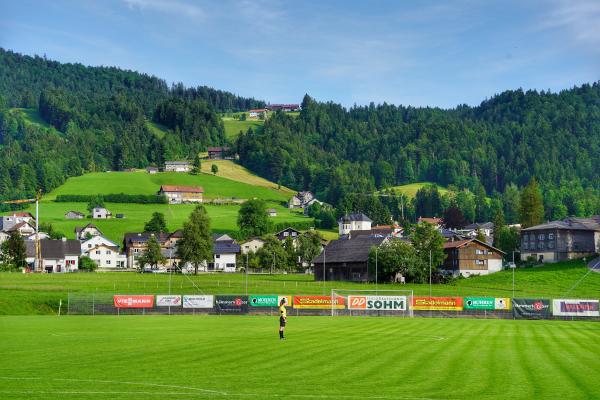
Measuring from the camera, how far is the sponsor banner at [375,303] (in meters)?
66.2

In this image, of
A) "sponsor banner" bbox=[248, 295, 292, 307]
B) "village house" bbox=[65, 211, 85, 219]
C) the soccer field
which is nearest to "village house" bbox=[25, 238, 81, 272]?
"village house" bbox=[65, 211, 85, 219]

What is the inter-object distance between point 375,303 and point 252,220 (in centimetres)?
11628

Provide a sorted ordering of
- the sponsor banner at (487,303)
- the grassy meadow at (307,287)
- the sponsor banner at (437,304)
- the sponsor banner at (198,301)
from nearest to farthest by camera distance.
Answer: the sponsor banner at (198,301), the sponsor banner at (487,303), the sponsor banner at (437,304), the grassy meadow at (307,287)

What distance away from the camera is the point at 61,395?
18.6 m

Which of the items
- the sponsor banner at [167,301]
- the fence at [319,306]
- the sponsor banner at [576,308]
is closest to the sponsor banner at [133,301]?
the fence at [319,306]

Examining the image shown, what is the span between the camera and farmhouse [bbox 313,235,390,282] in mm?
113438

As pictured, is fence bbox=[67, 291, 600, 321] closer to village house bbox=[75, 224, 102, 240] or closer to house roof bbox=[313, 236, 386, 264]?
house roof bbox=[313, 236, 386, 264]

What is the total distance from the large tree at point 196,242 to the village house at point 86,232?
52041 millimetres

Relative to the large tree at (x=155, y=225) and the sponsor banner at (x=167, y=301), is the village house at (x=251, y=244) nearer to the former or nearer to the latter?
the large tree at (x=155, y=225)

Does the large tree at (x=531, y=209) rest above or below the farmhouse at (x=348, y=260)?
above

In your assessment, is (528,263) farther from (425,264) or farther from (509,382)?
(509,382)

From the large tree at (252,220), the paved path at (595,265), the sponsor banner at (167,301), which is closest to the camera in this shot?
the sponsor banner at (167,301)

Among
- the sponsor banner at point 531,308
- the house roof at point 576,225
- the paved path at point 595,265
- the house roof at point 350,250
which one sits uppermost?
the house roof at point 576,225

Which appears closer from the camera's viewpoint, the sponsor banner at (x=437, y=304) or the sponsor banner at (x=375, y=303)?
the sponsor banner at (x=375, y=303)
